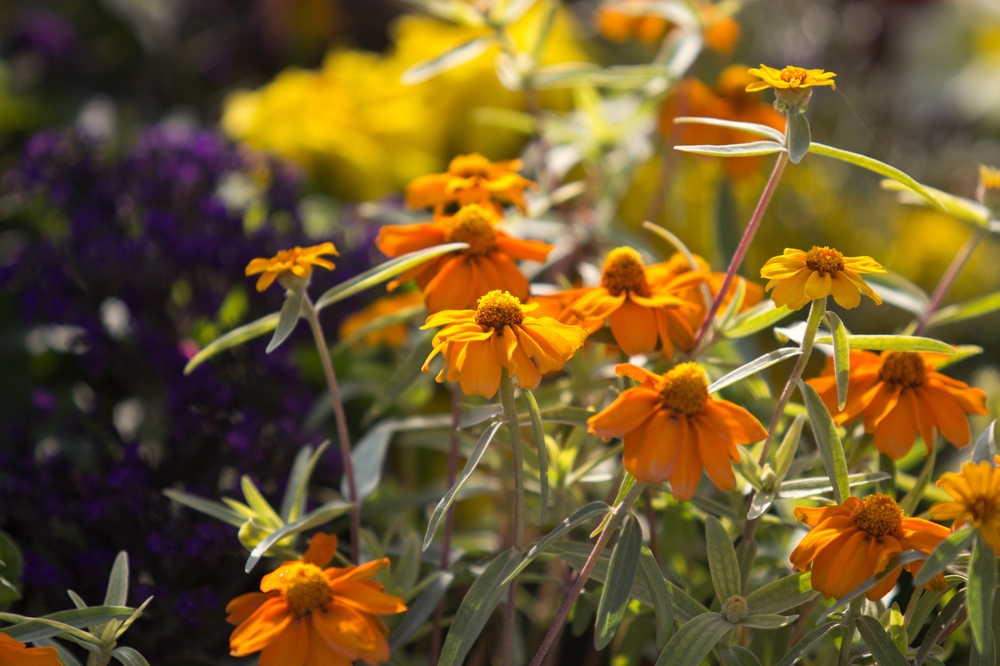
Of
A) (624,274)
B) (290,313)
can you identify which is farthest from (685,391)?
(290,313)

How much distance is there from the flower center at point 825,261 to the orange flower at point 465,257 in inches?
6.5

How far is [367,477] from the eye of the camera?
0.64 metres

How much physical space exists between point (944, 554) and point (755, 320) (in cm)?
18

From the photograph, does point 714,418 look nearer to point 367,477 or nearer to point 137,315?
point 367,477

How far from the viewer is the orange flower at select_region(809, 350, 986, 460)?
48 centimetres

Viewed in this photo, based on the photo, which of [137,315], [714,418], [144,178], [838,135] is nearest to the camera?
[714,418]

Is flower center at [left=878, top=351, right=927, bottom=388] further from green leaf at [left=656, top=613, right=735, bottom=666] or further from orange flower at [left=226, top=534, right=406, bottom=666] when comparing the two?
orange flower at [left=226, top=534, right=406, bottom=666]

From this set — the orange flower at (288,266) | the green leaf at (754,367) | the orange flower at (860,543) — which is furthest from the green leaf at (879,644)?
the orange flower at (288,266)

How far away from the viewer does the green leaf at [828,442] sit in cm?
43

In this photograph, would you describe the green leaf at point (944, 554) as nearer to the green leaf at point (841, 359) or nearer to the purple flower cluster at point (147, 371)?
the green leaf at point (841, 359)

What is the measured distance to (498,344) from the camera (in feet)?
1.36

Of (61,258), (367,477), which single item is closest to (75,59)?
(61,258)

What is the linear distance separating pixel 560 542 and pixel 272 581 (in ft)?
0.52

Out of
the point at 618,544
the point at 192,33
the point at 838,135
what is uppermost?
the point at 618,544
